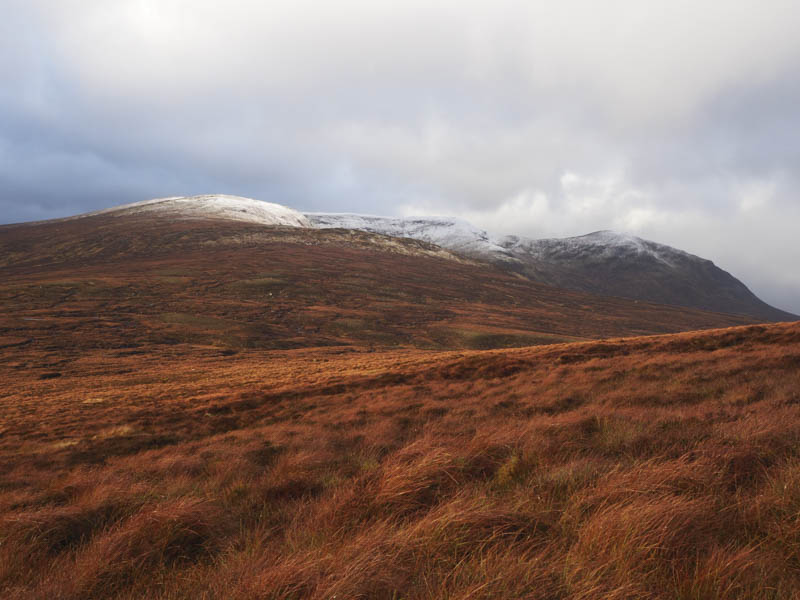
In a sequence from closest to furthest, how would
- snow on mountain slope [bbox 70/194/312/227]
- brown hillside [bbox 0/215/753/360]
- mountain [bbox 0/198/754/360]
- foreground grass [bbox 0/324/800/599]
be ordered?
1. foreground grass [bbox 0/324/800/599]
2. mountain [bbox 0/198/754/360]
3. brown hillside [bbox 0/215/753/360]
4. snow on mountain slope [bbox 70/194/312/227]

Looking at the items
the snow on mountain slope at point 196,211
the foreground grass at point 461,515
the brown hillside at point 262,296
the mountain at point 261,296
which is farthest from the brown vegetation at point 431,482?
the snow on mountain slope at point 196,211

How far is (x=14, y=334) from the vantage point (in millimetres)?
46812

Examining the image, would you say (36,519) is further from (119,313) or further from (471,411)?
(119,313)

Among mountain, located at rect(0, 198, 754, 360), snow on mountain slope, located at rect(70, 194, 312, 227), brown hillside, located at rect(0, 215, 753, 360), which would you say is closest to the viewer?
mountain, located at rect(0, 198, 754, 360)

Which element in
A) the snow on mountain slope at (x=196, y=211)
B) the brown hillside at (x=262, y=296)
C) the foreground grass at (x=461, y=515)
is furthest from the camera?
the snow on mountain slope at (x=196, y=211)

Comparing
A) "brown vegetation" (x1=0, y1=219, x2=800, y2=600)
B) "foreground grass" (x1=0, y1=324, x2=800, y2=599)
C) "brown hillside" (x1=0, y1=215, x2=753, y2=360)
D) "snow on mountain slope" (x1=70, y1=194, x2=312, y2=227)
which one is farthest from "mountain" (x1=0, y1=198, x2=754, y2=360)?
"foreground grass" (x1=0, y1=324, x2=800, y2=599)

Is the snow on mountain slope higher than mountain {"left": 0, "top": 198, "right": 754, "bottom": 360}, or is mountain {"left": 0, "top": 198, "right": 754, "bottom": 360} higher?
the snow on mountain slope

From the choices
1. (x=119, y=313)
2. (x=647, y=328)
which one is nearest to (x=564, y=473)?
(x=119, y=313)

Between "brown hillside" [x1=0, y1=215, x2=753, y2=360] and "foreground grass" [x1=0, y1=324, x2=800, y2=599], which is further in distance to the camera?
"brown hillside" [x1=0, y1=215, x2=753, y2=360]

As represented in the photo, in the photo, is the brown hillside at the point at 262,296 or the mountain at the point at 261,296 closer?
the mountain at the point at 261,296

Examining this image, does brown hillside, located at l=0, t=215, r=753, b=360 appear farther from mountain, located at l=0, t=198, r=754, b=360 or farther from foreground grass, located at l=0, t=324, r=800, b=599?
foreground grass, located at l=0, t=324, r=800, b=599

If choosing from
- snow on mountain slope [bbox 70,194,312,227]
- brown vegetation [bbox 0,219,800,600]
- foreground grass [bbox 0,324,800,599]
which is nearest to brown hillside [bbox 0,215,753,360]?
snow on mountain slope [bbox 70,194,312,227]

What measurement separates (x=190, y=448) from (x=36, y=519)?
312 inches

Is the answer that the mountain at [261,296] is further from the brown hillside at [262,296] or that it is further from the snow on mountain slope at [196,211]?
the snow on mountain slope at [196,211]
